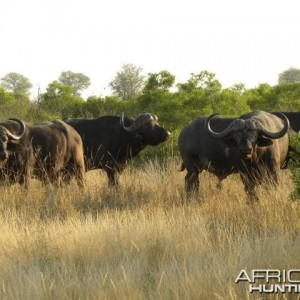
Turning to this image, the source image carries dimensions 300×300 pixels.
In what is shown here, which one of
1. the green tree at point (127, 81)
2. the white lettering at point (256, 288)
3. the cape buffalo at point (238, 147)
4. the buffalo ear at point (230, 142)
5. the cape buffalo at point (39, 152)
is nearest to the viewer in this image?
the white lettering at point (256, 288)

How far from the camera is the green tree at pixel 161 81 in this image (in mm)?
17484

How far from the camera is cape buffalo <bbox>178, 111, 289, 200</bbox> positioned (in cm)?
876

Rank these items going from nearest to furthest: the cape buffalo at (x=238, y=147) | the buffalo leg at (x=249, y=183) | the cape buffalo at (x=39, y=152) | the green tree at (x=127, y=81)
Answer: the buffalo leg at (x=249, y=183) < the cape buffalo at (x=238, y=147) < the cape buffalo at (x=39, y=152) < the green tree at (x=127, y=81)

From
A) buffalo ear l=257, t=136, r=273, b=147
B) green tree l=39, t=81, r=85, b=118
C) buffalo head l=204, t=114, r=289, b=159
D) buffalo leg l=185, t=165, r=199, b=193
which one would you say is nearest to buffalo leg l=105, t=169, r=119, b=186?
buffalo leg l=185, t=165, r=199, b=193

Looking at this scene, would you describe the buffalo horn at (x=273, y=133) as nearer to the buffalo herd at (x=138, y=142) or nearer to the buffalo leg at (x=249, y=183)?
the buffalo herd at (x=138, y=142)

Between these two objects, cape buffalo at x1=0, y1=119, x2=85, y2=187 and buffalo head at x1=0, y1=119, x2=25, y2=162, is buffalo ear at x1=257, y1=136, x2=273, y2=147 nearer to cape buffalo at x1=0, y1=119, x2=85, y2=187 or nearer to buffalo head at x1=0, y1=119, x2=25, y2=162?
cape buffalo at x1=0, y1=119, x2=85, y2=187

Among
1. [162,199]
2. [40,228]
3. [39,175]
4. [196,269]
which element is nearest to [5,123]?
[39,175]

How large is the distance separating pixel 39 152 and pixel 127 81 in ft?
81.2

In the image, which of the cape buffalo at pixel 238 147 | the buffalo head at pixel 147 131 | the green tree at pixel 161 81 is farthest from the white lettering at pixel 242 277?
the green tree at pixel 161 81

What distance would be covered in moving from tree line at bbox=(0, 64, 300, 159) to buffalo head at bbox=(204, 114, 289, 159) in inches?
155

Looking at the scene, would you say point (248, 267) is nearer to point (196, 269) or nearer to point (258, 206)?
point (196, 269)

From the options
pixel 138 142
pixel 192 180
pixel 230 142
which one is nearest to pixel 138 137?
pixel 138 142

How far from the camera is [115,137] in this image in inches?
489

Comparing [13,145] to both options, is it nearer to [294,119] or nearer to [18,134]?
[18,134]
